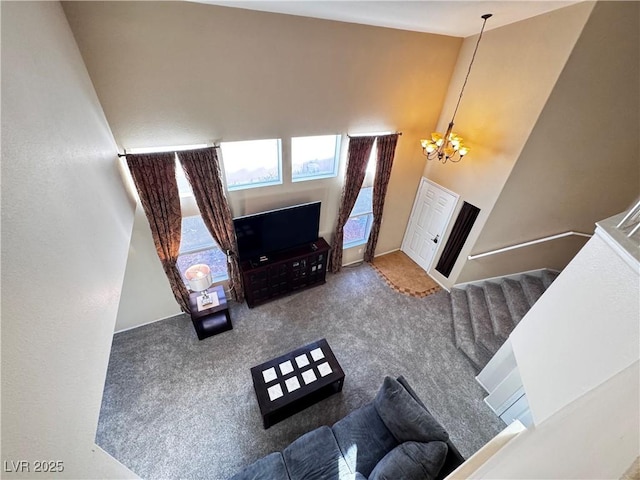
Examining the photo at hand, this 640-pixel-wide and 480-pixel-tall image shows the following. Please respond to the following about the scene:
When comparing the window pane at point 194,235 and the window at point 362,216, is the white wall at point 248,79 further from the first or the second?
the window at point 362,216

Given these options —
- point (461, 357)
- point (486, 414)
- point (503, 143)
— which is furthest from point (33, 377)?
point (503, 143)

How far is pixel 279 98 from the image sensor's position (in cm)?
324

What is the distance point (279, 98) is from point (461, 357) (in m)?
4.57

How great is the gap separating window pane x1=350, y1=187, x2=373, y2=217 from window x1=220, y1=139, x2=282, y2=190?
1701 millimetres

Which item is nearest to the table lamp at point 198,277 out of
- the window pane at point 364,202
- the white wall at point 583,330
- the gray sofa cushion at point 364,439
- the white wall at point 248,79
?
the white wall at point 248,79

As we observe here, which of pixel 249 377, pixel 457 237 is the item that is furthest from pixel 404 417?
pixel 457 237

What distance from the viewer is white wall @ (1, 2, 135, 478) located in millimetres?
917

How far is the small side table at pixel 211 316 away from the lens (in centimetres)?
369

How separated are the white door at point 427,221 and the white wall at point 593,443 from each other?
3780mm

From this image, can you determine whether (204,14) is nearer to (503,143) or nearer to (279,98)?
(279,98)

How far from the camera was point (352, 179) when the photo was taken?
4301 mm

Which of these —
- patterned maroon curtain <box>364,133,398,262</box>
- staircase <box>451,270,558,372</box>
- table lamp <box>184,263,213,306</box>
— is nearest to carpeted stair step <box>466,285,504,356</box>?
staircase <box>451,270,558,372</box>

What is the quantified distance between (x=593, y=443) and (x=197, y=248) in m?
4.20

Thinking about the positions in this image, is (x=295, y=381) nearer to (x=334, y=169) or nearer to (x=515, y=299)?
(x=334, y=169)
